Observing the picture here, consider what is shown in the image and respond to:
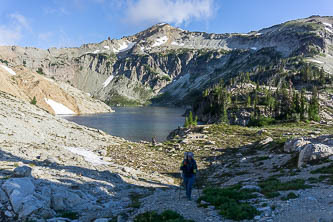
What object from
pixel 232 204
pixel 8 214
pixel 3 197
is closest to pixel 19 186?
pixel 3 197

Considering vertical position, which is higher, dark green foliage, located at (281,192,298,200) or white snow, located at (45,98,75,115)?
dark green foliage, located at (281,192,298,200)

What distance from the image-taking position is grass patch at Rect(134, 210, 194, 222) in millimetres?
10091

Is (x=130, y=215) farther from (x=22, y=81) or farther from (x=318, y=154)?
(x=22, y=81)

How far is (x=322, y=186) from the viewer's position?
45.6 feet

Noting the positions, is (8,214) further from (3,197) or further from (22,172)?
(22,172)

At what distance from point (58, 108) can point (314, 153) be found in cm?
17872

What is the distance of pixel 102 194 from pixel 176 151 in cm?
2479

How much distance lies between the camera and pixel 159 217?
10.5m

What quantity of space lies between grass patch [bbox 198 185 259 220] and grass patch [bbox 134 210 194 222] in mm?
2073

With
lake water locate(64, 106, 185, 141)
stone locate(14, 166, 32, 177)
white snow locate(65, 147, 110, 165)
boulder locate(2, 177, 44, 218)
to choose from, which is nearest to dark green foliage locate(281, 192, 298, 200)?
boulder locate(2, 177, 44, 218)

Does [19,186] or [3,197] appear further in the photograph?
[19,186]

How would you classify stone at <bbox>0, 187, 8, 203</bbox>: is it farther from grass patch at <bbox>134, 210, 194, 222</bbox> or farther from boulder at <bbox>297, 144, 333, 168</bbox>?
boulder at <bbox>297, 144, 333, 168</bbox>

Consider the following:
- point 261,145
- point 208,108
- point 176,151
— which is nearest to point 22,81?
point 208,108

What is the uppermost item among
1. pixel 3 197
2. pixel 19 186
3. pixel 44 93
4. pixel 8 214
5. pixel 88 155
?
pixel 44 93
